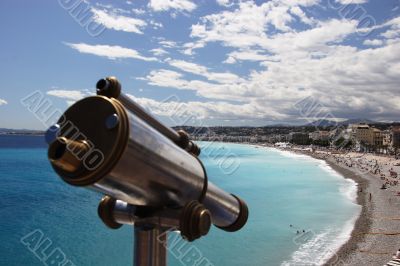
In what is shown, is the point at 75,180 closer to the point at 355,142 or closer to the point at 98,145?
the point at 98,145

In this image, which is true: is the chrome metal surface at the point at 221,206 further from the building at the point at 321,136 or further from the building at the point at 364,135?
the building at the point at 321,136

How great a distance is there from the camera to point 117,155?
1.29 metres

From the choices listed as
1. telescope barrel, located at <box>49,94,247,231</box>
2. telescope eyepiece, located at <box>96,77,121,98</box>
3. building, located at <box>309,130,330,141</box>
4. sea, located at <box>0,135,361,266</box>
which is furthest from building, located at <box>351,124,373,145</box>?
telescope eyepiece, located at <box>96,77,121,98</box>

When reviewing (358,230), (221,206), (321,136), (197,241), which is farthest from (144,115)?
(321,136)

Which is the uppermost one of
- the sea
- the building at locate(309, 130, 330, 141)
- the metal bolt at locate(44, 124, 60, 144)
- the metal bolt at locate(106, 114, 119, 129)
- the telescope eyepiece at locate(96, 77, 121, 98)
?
the telescope eyepiece at locate(96, 77, 121, 98)

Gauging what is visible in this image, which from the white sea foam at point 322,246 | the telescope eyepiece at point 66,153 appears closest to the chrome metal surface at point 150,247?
the telescope eyepiece at point 66,153

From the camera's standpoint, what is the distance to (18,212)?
126ft

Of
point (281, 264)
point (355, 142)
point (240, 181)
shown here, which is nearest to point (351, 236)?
point (281, 264)

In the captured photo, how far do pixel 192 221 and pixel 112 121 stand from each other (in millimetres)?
566

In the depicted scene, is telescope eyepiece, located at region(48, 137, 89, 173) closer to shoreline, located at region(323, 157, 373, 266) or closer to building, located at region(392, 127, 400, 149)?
shoreline, located at region(323, 157, 373, 266)

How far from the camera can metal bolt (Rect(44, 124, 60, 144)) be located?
1.32 metres

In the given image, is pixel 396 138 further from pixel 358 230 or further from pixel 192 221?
pixel 192 221

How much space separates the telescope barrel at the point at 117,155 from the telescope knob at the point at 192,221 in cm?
10

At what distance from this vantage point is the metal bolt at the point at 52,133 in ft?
4.33
